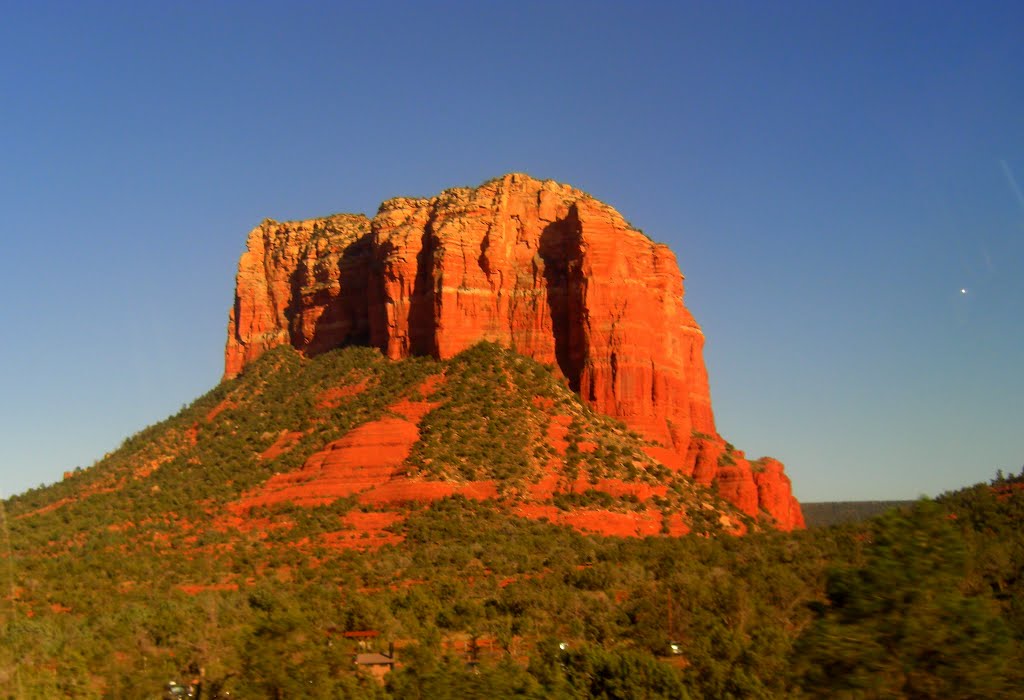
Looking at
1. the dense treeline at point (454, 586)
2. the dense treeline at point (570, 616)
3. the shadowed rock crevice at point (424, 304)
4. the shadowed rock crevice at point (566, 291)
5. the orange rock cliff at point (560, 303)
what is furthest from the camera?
the shadowed rock crevice at point (424, 304)

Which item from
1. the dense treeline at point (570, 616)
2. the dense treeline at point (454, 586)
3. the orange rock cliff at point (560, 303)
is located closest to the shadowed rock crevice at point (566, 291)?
the orange rock cliff at point (560, 303)

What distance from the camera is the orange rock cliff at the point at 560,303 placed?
72.0 meters

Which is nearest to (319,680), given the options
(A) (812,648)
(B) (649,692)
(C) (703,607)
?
(B) (649,692)

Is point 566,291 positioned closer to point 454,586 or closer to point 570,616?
point 454,586

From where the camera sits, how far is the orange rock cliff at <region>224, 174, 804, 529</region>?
2835 inches

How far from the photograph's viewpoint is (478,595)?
4459cm

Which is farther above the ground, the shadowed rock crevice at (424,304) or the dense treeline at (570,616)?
the shadowed rock crevice at (424,304)

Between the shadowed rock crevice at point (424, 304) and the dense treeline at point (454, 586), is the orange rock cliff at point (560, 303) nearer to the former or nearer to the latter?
the shadowed rock crevice at point (424, 304)

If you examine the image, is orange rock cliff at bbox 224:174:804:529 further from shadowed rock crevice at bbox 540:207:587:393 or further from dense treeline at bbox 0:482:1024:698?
dense treeline at bbox 0:482:1024:698

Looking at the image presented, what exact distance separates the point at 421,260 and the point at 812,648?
6262 cm

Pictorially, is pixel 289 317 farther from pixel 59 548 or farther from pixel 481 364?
pixel 59 548

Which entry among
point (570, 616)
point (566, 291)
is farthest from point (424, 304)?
point (570, 616)

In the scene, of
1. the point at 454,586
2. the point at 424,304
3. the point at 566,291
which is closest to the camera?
the point at 454,586

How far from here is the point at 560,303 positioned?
74188mm
